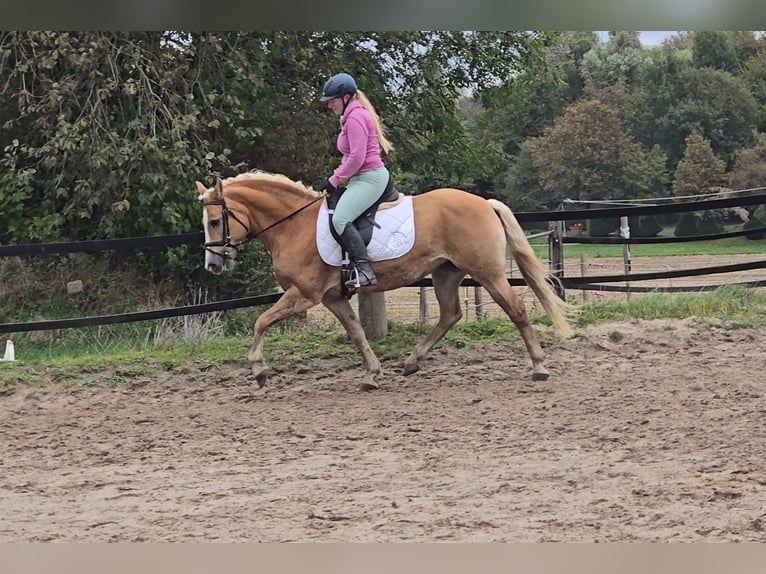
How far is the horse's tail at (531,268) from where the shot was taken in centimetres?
556

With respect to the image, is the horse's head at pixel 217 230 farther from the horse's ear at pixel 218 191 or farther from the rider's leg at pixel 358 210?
the rider's leg at pixel 358 210

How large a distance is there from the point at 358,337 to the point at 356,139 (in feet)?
4.18

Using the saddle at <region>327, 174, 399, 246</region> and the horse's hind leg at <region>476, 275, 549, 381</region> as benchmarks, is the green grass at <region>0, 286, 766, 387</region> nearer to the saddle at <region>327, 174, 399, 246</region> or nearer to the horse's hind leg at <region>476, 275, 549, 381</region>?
the horse's hind leg at <region>476, 275, 549, 381</region>

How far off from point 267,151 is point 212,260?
9.82 feet

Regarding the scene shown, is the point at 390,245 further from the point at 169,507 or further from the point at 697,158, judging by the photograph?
the point at 697,158

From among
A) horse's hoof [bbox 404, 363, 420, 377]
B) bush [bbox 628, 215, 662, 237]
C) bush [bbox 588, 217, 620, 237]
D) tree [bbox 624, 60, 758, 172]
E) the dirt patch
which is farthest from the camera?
bush [bbox 628, 215, 662, 237]

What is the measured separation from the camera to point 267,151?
816 centimetres

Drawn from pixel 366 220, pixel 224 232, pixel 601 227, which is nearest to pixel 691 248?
pixel 601 227

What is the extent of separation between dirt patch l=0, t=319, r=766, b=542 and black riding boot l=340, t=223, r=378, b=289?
740 mm

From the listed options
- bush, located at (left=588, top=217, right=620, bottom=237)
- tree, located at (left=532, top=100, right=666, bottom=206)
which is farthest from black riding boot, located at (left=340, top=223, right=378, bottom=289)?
tree, located at (left=532, top=100, right=666, bottom=206)

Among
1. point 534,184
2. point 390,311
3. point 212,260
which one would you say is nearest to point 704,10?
point 212,260

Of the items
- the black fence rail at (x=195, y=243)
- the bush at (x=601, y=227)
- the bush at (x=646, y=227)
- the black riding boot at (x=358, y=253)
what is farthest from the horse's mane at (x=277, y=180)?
the bush at (x=646, y=227)

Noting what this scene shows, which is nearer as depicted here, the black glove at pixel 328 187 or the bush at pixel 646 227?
the black glove at pixel 328 187

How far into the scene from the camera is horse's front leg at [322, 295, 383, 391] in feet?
18.1
